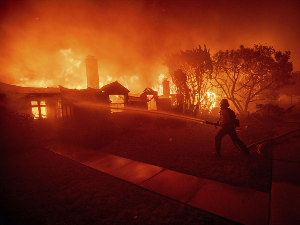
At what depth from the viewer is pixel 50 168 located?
19.7ft

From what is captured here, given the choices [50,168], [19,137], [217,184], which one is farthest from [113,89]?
[217,184]

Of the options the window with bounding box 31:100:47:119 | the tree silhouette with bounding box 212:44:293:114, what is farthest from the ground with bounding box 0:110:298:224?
the tree silhouette with bounding box 212:44:293:114

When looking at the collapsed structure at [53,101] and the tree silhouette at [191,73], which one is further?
the tree silhouette at [191,73]

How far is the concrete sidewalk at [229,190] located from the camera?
3.10 m

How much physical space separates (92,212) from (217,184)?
10.3ft

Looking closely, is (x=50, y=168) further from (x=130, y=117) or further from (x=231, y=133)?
(x=130, y=117)

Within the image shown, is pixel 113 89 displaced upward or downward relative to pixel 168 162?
upward

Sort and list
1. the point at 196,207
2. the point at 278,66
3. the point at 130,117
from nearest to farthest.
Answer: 1. the point at 196,207
2. the point at 130,117
3. the point at 278,66

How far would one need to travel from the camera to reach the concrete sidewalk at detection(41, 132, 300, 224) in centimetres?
310

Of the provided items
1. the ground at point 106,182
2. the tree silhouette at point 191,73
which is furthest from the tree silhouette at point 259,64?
the ground at point 106,182

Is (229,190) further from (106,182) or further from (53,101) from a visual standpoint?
(53,101)

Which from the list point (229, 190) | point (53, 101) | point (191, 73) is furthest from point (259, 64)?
point (53, 101)

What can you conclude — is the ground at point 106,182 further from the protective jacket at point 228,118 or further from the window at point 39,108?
the window at point 39,108

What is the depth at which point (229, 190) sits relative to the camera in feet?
12.9
